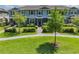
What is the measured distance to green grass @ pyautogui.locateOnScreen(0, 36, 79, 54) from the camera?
24.5 ft

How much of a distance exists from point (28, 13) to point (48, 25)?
1.39 ft

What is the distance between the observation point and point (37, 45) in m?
7.48

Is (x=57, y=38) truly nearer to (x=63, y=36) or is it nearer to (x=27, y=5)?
(x=63, y=36)

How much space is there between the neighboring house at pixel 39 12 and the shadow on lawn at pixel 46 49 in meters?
0.40

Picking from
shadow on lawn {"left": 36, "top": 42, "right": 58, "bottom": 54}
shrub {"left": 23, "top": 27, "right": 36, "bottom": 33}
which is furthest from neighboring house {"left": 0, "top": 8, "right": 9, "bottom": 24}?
shadow on lawn {"left": 36, "top": 42, "right": 58, "bottom": 54}

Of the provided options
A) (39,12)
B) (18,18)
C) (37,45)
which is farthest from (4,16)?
(37,45)

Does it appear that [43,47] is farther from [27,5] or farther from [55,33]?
[27,5]

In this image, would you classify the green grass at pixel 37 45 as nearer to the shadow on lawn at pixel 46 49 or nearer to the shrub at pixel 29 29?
the shadow on lawn at pixel 46 49

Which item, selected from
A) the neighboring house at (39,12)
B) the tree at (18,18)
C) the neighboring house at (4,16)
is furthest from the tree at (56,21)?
the neighboring house at (4,16)

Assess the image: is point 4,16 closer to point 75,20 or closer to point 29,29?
point 29,29

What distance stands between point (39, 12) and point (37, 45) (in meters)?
0.60
